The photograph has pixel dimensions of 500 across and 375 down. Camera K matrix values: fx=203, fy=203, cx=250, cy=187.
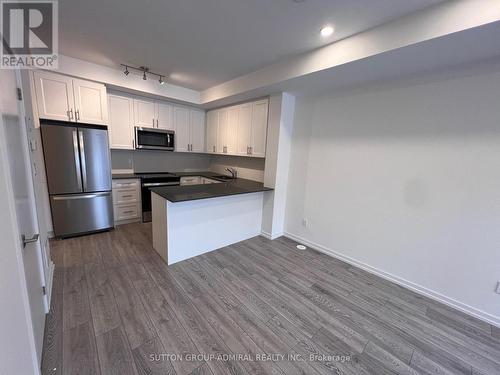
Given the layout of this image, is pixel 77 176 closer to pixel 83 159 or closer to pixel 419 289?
pixel 83 159

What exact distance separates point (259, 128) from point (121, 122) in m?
2.54

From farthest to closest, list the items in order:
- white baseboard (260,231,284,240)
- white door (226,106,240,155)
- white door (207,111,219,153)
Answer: white door (207,111,219,153) < white door (226,106,240,155) < white baseboard (260,231,284,240)

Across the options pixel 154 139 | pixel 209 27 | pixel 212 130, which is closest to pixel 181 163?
pixel 154 139

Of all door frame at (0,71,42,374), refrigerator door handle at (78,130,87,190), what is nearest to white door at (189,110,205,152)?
refrigerator door handle at (78,130,87,190)

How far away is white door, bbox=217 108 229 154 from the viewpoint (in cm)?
427

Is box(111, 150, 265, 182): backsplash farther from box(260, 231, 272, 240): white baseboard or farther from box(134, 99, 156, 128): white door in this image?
box(260, 231, 272, 240): white baseboard

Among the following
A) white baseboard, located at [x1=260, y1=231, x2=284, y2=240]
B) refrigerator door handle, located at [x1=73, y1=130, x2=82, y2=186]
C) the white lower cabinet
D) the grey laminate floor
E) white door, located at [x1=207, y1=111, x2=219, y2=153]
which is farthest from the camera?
white door, located at [x1=207, y1=111, x2=219, y2=153]

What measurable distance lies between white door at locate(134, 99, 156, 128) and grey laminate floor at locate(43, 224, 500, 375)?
8.21 ft

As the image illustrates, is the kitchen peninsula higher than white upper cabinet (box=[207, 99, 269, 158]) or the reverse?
the reverse

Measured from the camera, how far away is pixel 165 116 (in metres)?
4.23

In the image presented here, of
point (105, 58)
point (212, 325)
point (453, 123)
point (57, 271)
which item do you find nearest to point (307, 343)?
point (212, 325)

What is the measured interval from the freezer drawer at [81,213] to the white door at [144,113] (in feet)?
4.90

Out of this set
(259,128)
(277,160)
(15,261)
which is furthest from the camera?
(259,128)

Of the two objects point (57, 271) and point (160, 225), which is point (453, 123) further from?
point (57, 271)
